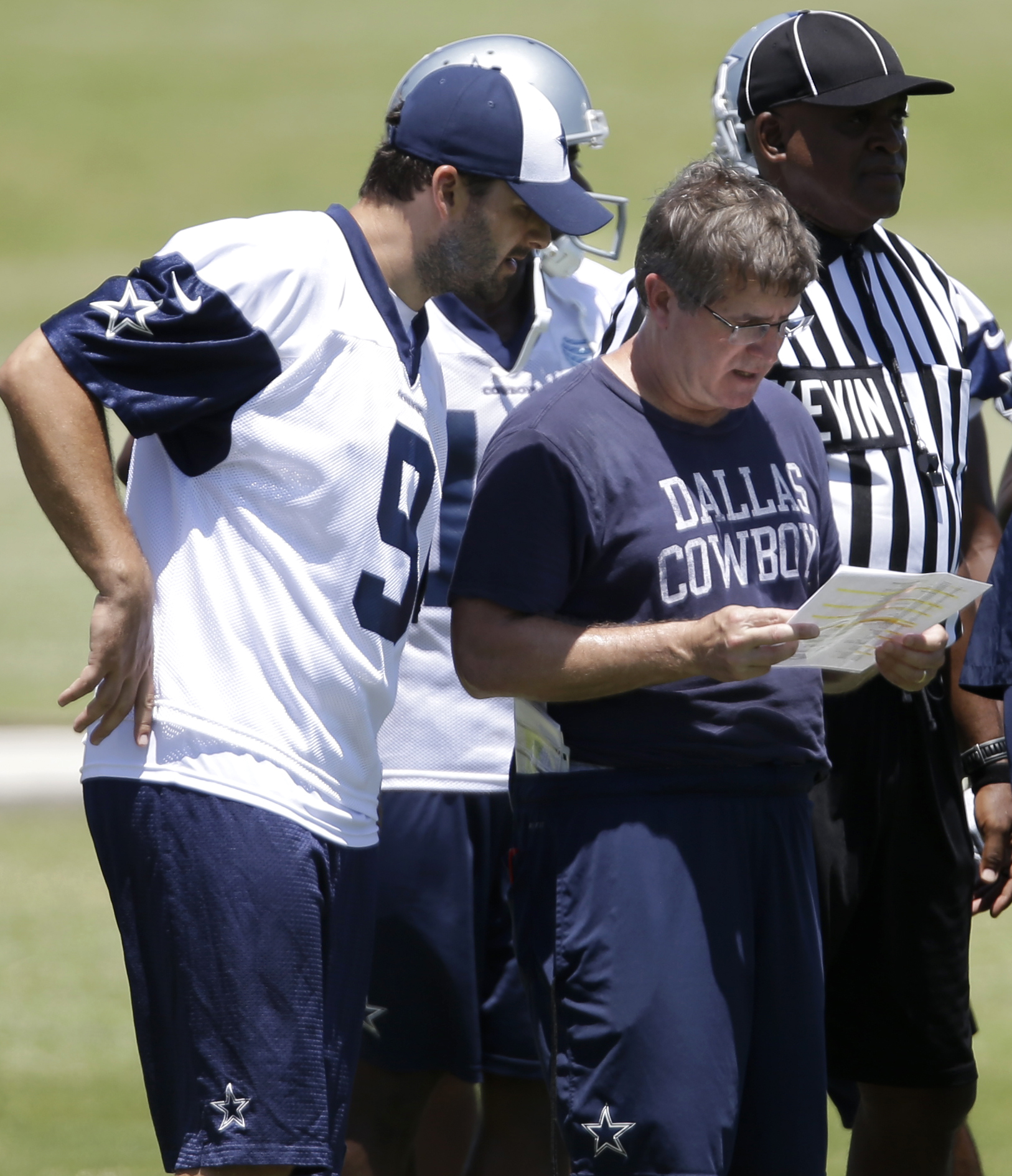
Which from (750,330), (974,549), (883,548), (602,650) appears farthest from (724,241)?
(974,549)

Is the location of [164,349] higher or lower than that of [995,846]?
higher

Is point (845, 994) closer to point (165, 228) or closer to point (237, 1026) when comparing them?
point (237, 1026)

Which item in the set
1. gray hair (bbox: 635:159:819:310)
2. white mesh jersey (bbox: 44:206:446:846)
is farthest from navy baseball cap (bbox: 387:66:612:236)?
white mesh jersey (bbox: 44:206:446:846)

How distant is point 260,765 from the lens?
2.03 m

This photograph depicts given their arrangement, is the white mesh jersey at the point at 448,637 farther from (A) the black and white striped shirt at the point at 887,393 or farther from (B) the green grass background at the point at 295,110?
(B) the green grass background at the point at 295,110

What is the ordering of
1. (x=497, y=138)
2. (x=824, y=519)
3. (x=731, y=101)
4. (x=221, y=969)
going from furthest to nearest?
1. (x=731, y=101)
2. (x=824, y=519)
3. (x=497, y=138)
4. (x=221, y=969)

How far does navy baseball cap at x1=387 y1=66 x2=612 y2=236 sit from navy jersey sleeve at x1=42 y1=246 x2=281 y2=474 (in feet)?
1.26

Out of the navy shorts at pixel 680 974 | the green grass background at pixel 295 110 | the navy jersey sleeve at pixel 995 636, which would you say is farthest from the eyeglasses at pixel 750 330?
the green grass background at pixel 295 110

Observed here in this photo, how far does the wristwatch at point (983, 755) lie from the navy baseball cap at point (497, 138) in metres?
1.04

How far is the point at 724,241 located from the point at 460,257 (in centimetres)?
34

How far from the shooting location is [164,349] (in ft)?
6.52

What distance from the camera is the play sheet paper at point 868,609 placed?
198 centimetres

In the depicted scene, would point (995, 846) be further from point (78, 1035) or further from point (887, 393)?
point (78, 1035)

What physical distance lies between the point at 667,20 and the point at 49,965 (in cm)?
2418
